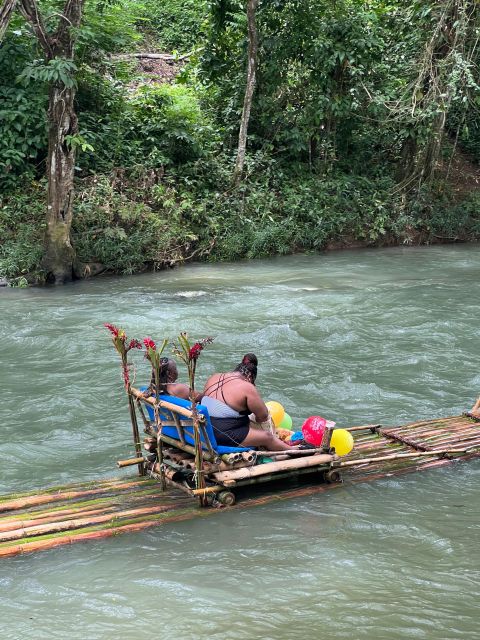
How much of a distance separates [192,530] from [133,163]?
548 inches

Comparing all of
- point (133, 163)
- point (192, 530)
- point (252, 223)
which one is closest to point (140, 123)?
point (133, 163)

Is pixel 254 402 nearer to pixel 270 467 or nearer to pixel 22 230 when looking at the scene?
pixel 270 467

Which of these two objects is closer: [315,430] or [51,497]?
[51,497]

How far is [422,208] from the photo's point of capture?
21.3m

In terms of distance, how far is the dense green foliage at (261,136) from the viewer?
1700 centimetres

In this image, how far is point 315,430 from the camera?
6648 millimetres

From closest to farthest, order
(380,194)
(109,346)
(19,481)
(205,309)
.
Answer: (19,481) < (109,346) < (205,309) < (380,194)

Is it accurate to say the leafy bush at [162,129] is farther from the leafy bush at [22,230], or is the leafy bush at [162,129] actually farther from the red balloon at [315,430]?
the red balloon at [315,430]

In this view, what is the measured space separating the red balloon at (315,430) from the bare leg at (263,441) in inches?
13.4

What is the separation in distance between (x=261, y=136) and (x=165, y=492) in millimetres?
16587

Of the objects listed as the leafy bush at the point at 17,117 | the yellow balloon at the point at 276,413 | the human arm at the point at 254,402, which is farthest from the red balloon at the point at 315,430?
the leafy bush at the point at 17,117

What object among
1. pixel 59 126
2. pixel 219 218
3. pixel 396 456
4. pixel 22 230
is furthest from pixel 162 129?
pixel 396 456

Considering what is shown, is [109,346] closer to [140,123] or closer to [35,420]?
[35,420]

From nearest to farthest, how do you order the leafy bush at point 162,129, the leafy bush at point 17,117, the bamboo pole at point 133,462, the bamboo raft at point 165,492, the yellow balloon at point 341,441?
the bamboo raft at point 165,492
the bamboo pole at point 133,462
the yellow balloon at point 341,441
the leafy bush at point 17,117
the leafy bush at point 162,129
